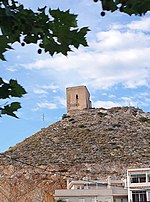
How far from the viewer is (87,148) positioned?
5378 cm

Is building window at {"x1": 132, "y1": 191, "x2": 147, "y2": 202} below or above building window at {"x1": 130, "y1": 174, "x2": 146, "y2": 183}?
below

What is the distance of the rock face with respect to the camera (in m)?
49.1

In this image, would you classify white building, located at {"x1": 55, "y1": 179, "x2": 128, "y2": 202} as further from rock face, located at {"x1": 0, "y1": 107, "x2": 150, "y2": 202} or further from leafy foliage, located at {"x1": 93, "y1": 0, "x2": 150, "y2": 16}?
leafy foliage, located at {"x1": 93, "y1": 0, "x2": 150, "y2": 16}

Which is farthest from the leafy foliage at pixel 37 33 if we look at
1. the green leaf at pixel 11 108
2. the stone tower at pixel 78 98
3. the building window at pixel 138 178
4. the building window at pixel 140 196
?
the stone tower at pixel 78 98

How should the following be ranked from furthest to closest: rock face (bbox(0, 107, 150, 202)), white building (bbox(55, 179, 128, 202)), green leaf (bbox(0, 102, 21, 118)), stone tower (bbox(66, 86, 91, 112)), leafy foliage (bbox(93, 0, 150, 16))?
stone tower (bbox(66, 86, 91, 112)) → rock face (bbox(0, 107, 150, 202)) → white building (bbox(55, 179, 128, 202)) → green leaf (bbox(0, 102, 21, 118)) → leafy foliage (bbox(93, 0, 150, 16))

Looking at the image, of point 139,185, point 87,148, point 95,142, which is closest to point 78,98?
point 95,142

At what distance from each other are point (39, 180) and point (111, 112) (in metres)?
21.5

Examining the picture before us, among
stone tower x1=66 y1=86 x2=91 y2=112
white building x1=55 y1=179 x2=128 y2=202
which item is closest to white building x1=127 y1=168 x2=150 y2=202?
white building x1=55 y1=179 x2=128 y2=202

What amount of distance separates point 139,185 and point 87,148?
2048 cm

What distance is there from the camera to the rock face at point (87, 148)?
49094mm

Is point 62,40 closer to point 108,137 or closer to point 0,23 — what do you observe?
point 0,23

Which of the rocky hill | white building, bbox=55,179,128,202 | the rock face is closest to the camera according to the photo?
white building, bbox=55,179,128,202

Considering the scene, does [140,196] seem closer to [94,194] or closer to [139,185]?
[139,185]

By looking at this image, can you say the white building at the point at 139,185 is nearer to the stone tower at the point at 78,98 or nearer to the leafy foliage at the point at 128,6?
the leafy foliage at the point at 128,6
